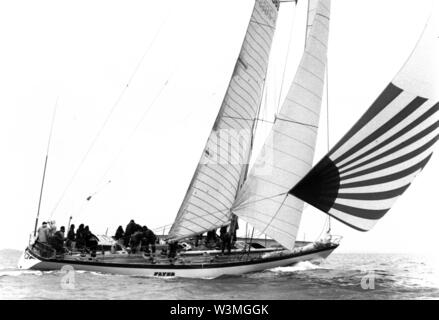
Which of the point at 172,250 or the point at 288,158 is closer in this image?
the point at 288,158

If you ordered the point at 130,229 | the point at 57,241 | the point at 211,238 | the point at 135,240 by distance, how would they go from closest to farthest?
the point at 57,241, the point at 135,240, the point at 130,229, the point at 211,238

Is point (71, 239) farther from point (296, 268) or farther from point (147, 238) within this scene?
point (296, 268)

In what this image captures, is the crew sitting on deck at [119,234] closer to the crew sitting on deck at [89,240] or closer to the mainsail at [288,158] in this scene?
the crew sitting on deck at [89,240]

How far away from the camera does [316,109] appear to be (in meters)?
17.5

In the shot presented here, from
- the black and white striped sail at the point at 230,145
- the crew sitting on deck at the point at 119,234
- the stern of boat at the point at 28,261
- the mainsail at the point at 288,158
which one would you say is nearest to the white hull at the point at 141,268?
the stern of boat at the point at 28,261

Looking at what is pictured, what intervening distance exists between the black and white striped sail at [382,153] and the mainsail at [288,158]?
1915mm

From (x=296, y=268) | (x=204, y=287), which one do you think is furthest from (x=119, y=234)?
(x=296, y=268)

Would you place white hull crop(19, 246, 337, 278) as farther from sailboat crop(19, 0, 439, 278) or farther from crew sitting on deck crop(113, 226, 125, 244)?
crew sitting on deck crop(113, 226, 125, 244)

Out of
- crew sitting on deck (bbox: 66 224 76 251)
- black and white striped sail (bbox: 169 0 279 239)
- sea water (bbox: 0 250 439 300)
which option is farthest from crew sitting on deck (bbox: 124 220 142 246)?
sea water (bbox: 0 250 439 300)

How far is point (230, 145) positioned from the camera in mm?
18609

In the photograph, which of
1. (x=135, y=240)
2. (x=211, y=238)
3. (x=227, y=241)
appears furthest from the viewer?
(x=211, y=238)

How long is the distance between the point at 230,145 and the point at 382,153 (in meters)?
5.79

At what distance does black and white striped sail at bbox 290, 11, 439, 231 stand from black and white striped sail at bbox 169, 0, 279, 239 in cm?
401

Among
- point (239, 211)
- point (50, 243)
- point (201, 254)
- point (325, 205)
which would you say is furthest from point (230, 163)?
point (50, 243)
